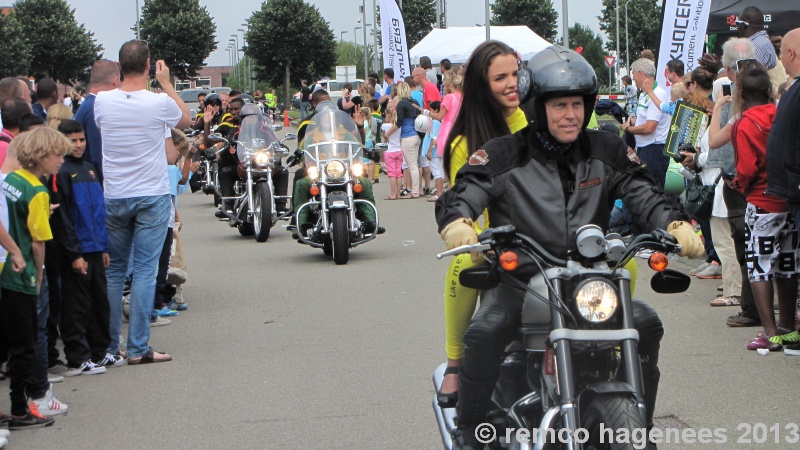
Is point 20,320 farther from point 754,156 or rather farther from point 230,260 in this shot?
point 230,260

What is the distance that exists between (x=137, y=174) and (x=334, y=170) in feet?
17.1

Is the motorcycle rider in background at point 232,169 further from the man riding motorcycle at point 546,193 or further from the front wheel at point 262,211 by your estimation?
the man riding motorcycle at point 546,193

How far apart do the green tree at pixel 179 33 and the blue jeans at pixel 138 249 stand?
2984 inches

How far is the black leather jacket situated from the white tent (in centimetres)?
3096

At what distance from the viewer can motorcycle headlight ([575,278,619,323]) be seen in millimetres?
3832

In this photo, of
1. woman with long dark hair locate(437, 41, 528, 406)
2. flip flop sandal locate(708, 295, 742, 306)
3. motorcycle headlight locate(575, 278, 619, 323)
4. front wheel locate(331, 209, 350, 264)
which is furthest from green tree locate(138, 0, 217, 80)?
motorcycle headlight locate(575, 278, 619, 323)

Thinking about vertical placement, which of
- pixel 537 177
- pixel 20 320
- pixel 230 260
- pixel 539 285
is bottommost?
pixel 230 260

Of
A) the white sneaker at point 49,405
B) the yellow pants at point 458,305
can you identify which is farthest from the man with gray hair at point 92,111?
the yellow pants at point 458,305

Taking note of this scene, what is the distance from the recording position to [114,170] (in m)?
8.13

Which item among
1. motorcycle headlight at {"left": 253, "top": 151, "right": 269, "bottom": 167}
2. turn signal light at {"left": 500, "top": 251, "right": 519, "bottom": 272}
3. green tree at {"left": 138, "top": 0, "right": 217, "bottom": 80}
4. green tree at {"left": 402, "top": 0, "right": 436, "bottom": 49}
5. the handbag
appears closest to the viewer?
turn signal light at {"left": 500, "top": 251, "right": 519, "bottom": 272}

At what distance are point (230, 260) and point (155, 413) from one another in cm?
701

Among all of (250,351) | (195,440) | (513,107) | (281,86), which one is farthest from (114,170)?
(281,86)

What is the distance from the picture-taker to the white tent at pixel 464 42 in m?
35.8

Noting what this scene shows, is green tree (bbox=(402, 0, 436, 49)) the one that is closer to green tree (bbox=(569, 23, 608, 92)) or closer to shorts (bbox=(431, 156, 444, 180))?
green tree (bbox=(569, 23, 608, 92))
